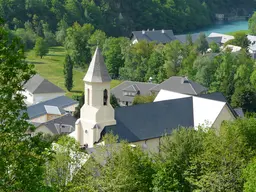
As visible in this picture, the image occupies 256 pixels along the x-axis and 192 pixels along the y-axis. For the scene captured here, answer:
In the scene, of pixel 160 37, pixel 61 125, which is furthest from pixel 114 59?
pixel 61 125

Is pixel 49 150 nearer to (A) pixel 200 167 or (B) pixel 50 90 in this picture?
(A) pixel 200 167

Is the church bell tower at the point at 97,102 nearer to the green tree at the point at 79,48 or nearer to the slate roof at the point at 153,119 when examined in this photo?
the slate roof at the point at 153,119

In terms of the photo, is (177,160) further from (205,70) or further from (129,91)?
(205,70)

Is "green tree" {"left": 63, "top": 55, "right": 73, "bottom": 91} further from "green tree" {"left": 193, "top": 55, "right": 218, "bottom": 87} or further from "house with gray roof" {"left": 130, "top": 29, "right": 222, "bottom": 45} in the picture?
"house with gray roof" {"left": 130, "top": 29, "right": 222, "bottom": 45}

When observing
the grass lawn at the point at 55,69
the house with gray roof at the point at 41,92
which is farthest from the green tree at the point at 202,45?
the house with gray roof at the point at 41,92

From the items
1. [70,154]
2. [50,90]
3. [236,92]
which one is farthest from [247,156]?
[50,90]

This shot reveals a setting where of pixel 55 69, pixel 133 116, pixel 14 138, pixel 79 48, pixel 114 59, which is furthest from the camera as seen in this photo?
pixel 79 48
